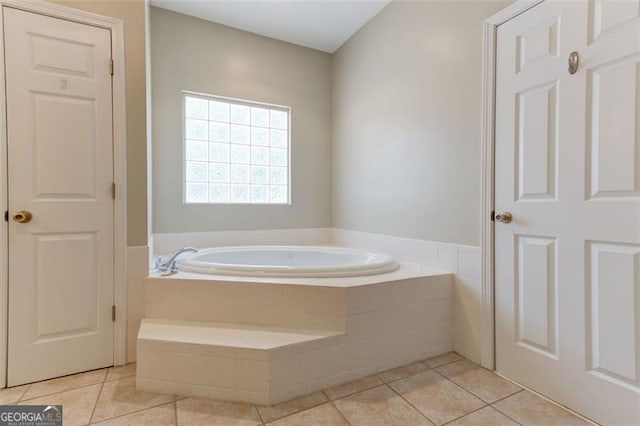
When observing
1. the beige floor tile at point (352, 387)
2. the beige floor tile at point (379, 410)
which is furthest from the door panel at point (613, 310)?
the beige floor tile at point (352, 387)

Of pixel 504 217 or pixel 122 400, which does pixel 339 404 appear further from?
pixel 504 217

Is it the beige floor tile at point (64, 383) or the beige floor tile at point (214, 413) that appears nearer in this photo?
the beige floor tile at point (214, 413)

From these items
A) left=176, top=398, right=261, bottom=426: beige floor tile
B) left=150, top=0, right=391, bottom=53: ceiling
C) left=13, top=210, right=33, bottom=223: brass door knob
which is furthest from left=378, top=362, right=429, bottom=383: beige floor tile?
left=150, top=0, right=391, bottom=53: ceiling

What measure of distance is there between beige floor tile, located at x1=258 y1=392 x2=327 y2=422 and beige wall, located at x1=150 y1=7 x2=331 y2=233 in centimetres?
181

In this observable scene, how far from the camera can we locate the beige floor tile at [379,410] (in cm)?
132

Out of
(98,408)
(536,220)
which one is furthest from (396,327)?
(98,408)

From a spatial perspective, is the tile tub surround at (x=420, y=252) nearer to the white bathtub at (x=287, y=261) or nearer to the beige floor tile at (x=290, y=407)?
the white bathtub at (x=287, y=261)

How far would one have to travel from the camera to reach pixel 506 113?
5.46 feet

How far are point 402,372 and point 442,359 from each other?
32 centimetres

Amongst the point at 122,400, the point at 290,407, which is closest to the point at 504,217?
the point at 290,407

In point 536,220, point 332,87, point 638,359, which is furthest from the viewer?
point 332,87

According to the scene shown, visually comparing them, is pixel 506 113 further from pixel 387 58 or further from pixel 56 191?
pixel 56 191

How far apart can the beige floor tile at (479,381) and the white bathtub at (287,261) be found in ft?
2.19

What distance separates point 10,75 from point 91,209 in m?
0.78
